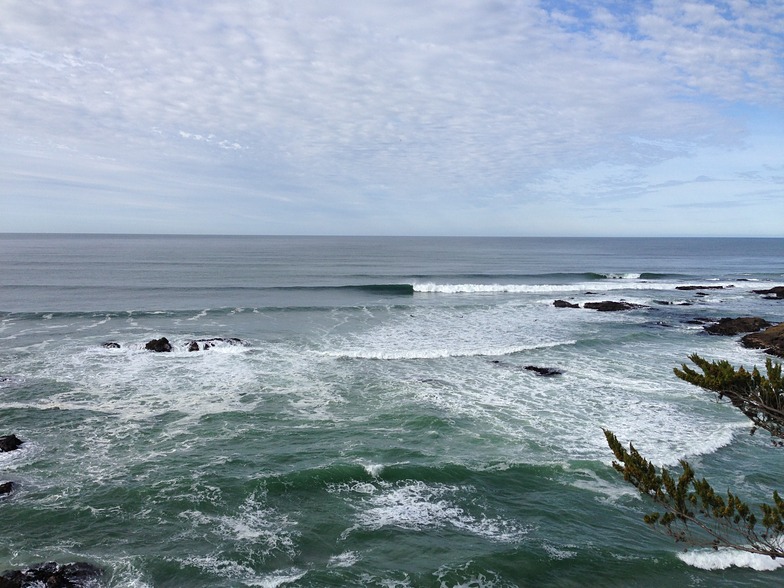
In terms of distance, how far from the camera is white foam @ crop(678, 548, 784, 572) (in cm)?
1012

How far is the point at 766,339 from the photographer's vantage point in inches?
1121

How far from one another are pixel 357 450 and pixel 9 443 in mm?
9956

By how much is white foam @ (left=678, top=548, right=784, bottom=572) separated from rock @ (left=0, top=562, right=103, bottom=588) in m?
11.5

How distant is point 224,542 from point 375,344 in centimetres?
1812

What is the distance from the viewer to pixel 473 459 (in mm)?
14578

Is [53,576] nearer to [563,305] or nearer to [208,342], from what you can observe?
[208,342]

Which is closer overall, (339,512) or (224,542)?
(224,542)

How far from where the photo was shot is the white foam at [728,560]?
33.2ft

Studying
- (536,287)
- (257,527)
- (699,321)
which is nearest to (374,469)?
(257,527)

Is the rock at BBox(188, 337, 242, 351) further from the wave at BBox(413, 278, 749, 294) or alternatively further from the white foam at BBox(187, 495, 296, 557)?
the wave at BBox(413, 278, 749, 294)

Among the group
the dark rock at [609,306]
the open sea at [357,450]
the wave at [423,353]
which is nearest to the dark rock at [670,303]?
the dark rock at [609,306]

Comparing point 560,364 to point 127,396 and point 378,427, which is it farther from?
point 127,396

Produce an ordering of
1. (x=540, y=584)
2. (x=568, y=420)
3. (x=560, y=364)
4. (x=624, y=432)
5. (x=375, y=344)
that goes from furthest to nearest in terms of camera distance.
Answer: (x=375, y=344), (x=560, y=364), (x=568, y=420), (x=624, y=432), (x=540, y=584)

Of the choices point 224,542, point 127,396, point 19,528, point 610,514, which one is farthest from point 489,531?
point 127,396
